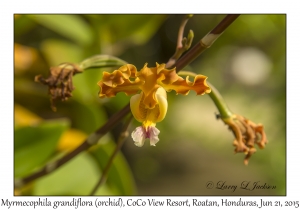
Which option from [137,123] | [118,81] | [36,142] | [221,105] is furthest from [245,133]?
[137,123]

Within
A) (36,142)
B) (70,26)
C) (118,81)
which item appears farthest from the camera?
(70,26)

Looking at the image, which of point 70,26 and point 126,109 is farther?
point 70,26

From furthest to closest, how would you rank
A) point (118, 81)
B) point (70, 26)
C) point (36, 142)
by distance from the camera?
1. point (70, 26)
2. point (36, 142)
3. point (118, 81)

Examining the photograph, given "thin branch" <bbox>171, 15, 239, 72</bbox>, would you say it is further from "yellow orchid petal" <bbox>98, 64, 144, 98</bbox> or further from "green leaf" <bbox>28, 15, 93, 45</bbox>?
"green leaf" <bbox>28, 15, 93, 45</bbox>

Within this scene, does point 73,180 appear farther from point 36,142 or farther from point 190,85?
point 190,85

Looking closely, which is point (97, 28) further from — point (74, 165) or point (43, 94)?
point (74, 165)

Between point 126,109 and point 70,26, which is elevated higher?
point 70,26

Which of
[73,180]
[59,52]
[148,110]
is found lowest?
[73,180]
